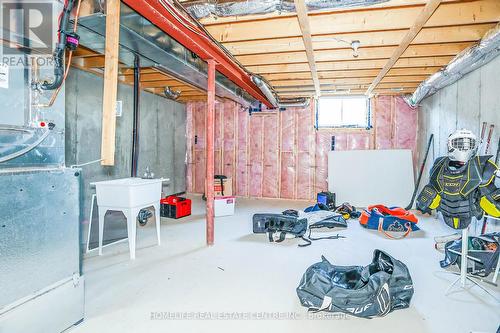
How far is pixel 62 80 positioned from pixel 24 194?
0.65m

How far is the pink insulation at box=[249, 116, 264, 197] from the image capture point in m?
6.68

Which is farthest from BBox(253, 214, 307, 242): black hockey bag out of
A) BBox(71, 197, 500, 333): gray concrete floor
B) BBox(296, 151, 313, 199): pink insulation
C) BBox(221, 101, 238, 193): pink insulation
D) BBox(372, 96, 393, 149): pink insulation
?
BBox(372, 96, 393, 149): pink insulation

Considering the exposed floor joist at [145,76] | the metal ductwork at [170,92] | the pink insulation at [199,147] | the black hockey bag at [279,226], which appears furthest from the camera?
the pink insulation at [199,147]

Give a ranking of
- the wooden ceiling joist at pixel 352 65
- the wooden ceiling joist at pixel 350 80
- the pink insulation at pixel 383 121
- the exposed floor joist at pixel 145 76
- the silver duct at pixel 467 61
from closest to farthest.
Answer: the silver duct at pixel 467 61, the wooden ceiling joist at pixel 352 65, the exposed floor joist at pixel 145 76, the wooden ceiling joist at pixel 350 80, the pink insulation at pixel 383 121

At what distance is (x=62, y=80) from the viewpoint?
1548mm

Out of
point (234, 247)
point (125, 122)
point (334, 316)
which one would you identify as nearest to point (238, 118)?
point (125, 122)

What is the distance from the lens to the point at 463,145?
7.49 ft

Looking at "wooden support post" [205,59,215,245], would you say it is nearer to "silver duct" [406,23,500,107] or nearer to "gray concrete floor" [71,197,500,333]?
"gray concrete floor" [71,197,500,333]

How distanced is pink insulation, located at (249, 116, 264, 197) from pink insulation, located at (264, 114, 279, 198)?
97 mm

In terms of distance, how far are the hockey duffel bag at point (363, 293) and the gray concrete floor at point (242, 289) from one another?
0.09 m

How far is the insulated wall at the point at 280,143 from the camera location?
5.99 metres

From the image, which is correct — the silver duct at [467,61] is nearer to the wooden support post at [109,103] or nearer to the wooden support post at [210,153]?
the wooden support post at [210,153]

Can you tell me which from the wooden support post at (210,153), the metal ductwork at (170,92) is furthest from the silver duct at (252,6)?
the metal ductwork at (170,92)

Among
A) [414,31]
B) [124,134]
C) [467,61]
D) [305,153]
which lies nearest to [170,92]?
[124,134]
